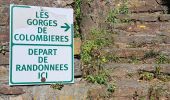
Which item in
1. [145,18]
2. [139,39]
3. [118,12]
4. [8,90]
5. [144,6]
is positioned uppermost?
[144,6]

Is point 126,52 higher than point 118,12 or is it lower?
lower

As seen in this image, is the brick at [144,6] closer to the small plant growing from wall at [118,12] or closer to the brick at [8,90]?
the small plant growing from wall at [118,12]

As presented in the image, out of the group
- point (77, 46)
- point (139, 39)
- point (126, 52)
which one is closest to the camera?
point (77, 46)

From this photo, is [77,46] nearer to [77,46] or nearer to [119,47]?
[77,46]

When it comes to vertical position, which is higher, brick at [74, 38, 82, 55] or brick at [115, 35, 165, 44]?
brick at [115, 35, 165, 44]

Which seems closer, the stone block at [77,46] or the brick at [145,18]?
the stone block at [77,46]

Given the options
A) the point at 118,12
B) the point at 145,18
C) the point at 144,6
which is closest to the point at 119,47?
the point at 145,18

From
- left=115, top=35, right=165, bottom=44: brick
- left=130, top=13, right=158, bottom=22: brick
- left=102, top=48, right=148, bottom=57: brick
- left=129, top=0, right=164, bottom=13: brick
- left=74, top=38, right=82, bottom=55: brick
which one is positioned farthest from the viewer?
left=129, top=0, right=164, bottom=13: brick

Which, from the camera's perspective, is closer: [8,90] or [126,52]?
[8,90]

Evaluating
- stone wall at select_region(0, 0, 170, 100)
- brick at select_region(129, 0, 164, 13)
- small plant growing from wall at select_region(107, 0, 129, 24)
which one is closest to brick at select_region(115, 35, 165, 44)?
stone wall at select_region(0, 0, 170, 100)

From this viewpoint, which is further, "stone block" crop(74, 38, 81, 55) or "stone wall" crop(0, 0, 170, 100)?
"stone block" crop(74, 38, 81, 55)

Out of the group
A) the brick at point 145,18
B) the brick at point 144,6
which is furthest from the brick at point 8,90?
the brick at point 144,6

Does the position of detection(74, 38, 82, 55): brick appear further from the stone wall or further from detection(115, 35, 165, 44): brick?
detection(115, 35, 165, 44): brick

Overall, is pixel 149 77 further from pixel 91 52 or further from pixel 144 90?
pixel 91 52
